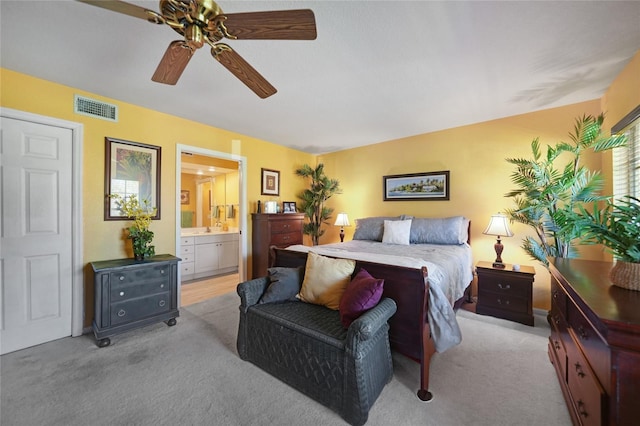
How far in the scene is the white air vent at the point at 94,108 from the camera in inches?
100

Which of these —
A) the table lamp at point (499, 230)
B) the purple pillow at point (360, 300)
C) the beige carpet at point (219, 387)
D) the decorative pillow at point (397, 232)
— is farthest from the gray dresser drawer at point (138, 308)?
the table lamp at point (499, 230)

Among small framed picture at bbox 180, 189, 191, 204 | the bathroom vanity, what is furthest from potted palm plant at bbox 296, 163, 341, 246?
small framed picture at bbox 180, 189, 191, 204

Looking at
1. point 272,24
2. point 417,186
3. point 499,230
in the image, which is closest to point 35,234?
point 272,24

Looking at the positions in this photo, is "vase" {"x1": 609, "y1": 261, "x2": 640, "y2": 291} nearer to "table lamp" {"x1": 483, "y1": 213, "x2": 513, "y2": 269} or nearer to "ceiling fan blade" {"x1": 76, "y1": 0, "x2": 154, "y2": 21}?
"table lamp" {"x1": 483, "y1": 213, "x2": 513, "y2": 269}

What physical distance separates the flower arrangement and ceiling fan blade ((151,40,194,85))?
1732mm

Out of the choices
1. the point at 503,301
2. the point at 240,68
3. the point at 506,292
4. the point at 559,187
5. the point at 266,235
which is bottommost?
the point at 503,301

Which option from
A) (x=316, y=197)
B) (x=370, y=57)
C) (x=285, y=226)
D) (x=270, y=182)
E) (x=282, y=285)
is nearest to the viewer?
(x=370, y=57)

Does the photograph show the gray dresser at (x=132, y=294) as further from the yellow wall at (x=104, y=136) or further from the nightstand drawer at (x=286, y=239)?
the nightstand drawer at (x=286, y=239)

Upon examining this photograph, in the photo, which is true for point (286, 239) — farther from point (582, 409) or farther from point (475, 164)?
point (582, 409)

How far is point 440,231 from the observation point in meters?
3.29

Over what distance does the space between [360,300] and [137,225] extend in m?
2.66

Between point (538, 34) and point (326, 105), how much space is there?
190 centimetres

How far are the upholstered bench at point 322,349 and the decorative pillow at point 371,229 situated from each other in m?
2.01

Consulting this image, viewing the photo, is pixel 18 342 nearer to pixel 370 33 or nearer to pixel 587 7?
pixel 370 33
